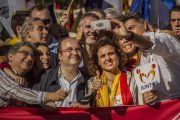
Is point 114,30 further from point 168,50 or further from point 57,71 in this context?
point 57,71

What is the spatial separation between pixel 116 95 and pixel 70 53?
97cm

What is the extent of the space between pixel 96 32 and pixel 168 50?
203 centimetres

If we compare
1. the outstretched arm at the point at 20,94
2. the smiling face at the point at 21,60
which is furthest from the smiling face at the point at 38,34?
the outstretched arm at the point at 20,94

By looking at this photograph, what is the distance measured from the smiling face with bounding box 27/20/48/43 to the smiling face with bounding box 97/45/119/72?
45.6 inches

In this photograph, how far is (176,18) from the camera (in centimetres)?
746

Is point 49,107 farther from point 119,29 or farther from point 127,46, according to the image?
point 127,46

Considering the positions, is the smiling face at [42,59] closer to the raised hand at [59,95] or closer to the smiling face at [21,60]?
the smiling face at [21,60]

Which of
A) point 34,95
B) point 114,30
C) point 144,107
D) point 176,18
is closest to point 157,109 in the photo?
point 144,107

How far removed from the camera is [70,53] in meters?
5.47

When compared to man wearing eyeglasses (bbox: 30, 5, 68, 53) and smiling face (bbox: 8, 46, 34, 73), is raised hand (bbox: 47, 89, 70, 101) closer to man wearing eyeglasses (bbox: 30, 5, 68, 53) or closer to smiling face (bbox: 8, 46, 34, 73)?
smiling face (bbox: 8, 46, 34, 73)

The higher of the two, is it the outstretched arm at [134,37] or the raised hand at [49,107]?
the outstretched arm at [134,37]

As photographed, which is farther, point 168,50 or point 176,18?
point 176,18

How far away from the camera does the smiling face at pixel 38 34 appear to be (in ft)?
20.0

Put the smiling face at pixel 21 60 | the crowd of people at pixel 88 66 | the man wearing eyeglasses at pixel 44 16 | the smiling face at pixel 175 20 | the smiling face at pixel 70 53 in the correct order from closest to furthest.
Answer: the crowd of people at pixel 88 66 < the smiling face at pixel 21 60 < the smiling face at pixel 70 53 < the man wearing eyeglasses at pixel 44 16 < the smiling face at pixel 175 20
